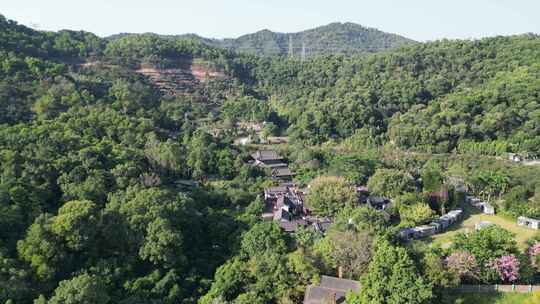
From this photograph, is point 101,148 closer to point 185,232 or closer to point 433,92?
point 185,232

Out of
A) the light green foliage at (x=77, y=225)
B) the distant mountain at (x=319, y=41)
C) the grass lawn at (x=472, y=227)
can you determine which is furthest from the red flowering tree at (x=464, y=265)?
the distant mountain at (x=319, y=41)

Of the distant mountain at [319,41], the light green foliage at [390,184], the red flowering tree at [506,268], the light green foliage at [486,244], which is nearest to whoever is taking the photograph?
the red flowering tree at [506,268]

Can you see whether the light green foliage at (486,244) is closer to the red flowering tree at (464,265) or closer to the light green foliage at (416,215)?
the red flowering tree at (464,265)

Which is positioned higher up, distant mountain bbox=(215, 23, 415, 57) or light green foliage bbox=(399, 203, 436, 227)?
distant mountain bbox=(215, 23, 415, 57)

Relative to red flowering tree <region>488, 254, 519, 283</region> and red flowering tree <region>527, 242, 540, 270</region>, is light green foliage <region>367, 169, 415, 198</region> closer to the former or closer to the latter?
red flowering tree <region>527, 242, 540, 270</region>

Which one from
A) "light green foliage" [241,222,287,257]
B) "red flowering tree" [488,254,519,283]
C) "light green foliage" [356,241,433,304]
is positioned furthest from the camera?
"light green foliage" [241,222,287,257]

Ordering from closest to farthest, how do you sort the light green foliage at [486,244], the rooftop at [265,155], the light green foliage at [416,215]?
1. the light green foliage at [486,244]
2. the light green foliage at [416,215]
3. the rooftop at [265,155]

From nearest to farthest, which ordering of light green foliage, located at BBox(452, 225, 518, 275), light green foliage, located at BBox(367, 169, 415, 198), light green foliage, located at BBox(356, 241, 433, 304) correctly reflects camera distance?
light green foliage, located at BBox(356, 241, 433, 304), light green foliage, located at BBox(452, 225, 518, 275), light green foliage, located at BBox(367, 169, 415, 198)

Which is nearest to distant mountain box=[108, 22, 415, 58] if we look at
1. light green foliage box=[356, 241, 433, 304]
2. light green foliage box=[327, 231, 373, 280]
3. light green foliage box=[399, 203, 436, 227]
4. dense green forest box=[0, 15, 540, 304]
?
dense green forest box=[0, 15, 540, 304]
